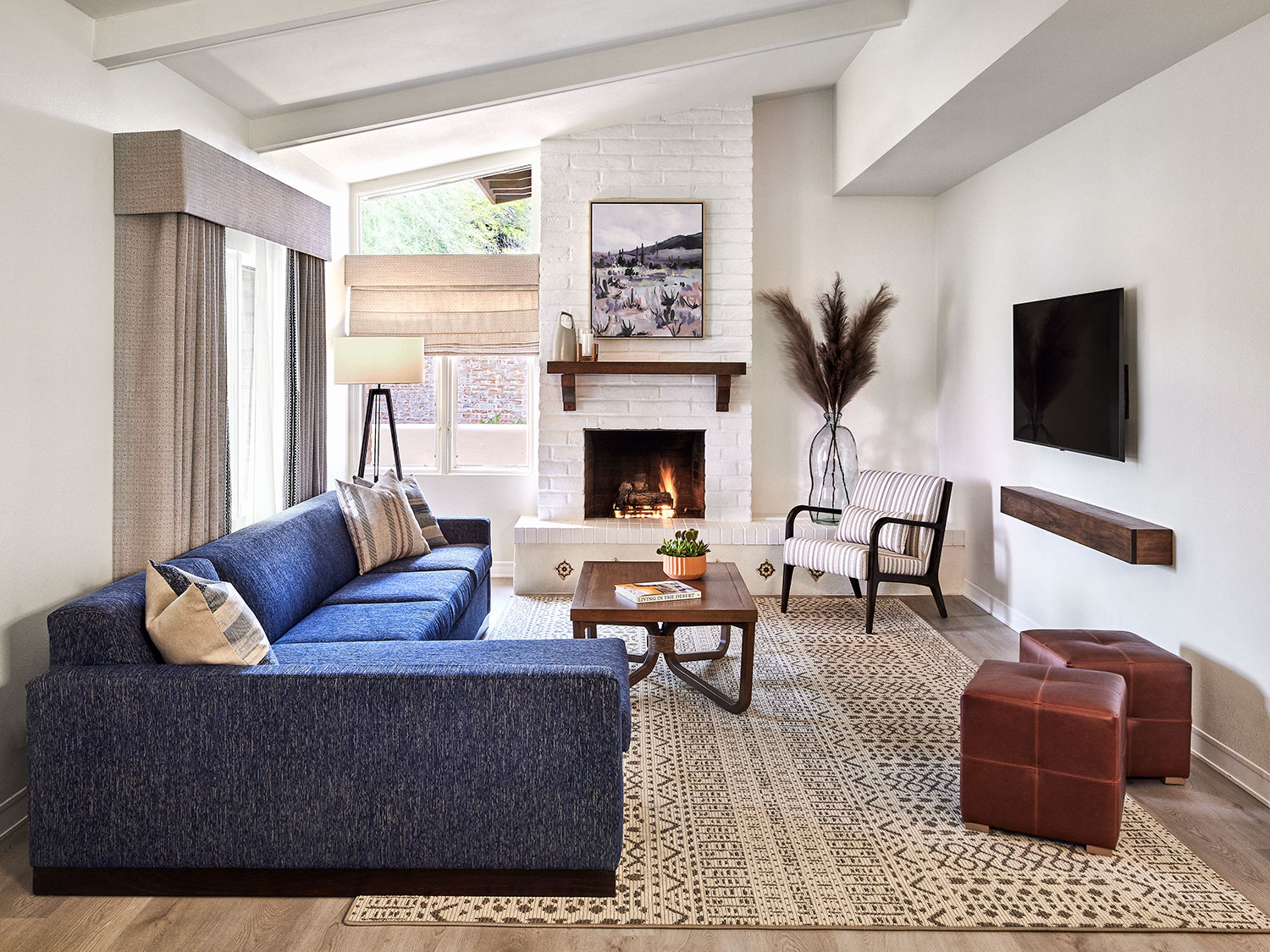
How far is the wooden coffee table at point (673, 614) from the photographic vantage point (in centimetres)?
362

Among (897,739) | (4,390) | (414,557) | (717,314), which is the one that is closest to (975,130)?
(717,314)

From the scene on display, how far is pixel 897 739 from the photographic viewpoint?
11.5ft

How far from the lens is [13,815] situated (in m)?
2.76

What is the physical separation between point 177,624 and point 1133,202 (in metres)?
3.69

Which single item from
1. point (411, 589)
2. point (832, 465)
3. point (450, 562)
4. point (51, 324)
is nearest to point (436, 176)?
point (450, 562)

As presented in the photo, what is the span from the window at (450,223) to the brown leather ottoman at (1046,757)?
15.1ft

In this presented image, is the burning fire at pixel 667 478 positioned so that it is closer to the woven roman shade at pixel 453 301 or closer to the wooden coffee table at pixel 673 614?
the woven roman shade at pixel 453 301

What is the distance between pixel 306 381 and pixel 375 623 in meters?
2.03

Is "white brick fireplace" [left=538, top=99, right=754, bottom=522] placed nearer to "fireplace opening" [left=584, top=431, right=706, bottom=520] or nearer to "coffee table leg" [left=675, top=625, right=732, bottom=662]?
"fireplace opening" [left=584, top=431, right=706, bottom=520]

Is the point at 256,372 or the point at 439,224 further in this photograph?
the point at 439,224

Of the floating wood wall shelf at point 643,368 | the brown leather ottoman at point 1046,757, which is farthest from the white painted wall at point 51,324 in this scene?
the floating wood wall shelf at point 643,368

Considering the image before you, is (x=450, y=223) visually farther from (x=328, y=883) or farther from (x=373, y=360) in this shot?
(x=328, y=883)

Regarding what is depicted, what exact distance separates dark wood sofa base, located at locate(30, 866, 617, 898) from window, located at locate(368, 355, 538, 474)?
4163 mm

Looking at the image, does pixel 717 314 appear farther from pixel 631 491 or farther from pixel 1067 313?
pixel 1067 313
